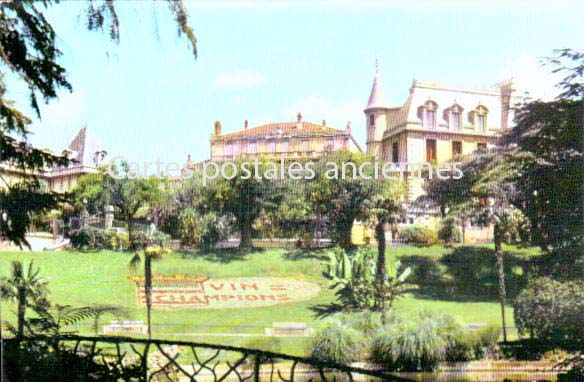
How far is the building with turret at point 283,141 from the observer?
296cm

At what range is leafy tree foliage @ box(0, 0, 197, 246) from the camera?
9.15ft

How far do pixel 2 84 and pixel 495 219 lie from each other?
8.08 feet

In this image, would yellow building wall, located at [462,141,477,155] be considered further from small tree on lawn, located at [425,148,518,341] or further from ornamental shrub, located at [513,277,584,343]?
ornamental shrub, located at [513,277,584,343]

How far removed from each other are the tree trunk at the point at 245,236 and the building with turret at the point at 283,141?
0.34m

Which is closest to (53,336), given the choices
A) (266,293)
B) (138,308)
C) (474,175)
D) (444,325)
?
(138,308)

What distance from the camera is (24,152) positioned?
120 inches

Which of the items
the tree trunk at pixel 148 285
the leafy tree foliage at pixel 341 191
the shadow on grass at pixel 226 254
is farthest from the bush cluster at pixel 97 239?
Result: the leafy tree foliage at pixel 341 191

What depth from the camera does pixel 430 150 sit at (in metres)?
3.02

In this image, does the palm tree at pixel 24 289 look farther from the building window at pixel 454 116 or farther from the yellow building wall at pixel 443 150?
the building window at pixel 454 116

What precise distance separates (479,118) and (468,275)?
2.63 ft

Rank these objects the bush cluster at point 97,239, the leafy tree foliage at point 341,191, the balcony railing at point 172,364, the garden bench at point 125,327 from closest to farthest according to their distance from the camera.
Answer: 1. the balcony railing at point 172,364
2. the leafy tree foliage at point 341,191
3. the bush cluster at point 97,239
4. the garden bench at point 125,327

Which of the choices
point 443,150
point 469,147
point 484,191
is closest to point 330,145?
point 443,150

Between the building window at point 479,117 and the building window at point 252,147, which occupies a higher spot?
the building window at point 479,117

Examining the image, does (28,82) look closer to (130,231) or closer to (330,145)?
(130,231)
